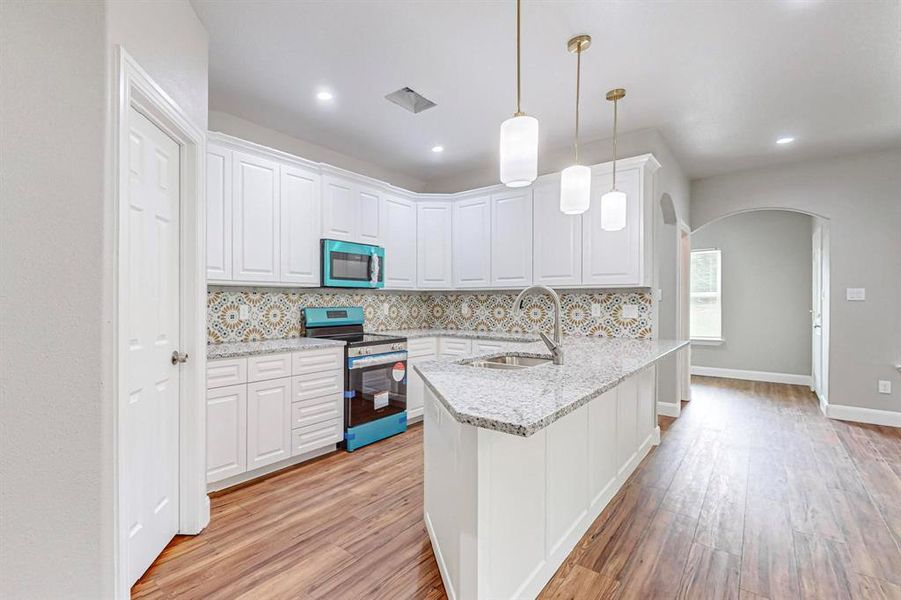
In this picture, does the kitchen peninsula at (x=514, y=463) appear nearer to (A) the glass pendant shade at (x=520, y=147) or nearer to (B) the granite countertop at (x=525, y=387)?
(B) the granite countertop at (x=525, y=387)

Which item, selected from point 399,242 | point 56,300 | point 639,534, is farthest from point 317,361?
→ point 639,534

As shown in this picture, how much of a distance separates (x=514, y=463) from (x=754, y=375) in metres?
6.57

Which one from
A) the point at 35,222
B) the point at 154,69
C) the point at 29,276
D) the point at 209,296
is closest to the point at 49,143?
the point at 35,222

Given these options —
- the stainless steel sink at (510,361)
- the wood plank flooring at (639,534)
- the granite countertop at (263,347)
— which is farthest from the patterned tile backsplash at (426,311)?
the wood plank flooring at (639,534)

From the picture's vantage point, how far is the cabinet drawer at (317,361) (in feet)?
9.68

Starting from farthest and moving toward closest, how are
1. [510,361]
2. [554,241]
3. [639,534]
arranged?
[554,241]
[510,361]
[639,534]

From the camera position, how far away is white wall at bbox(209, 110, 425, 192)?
10.5ft

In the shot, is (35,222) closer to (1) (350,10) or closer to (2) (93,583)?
(2) (93,583)

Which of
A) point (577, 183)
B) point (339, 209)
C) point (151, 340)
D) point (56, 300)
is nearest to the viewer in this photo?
point (56, 300)

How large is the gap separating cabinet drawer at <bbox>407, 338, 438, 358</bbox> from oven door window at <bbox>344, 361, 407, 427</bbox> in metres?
0.18

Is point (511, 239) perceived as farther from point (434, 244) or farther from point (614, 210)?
point (614, 210)

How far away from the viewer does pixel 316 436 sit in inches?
121

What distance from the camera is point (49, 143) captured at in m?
1.20

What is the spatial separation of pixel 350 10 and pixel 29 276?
185 centimetres
